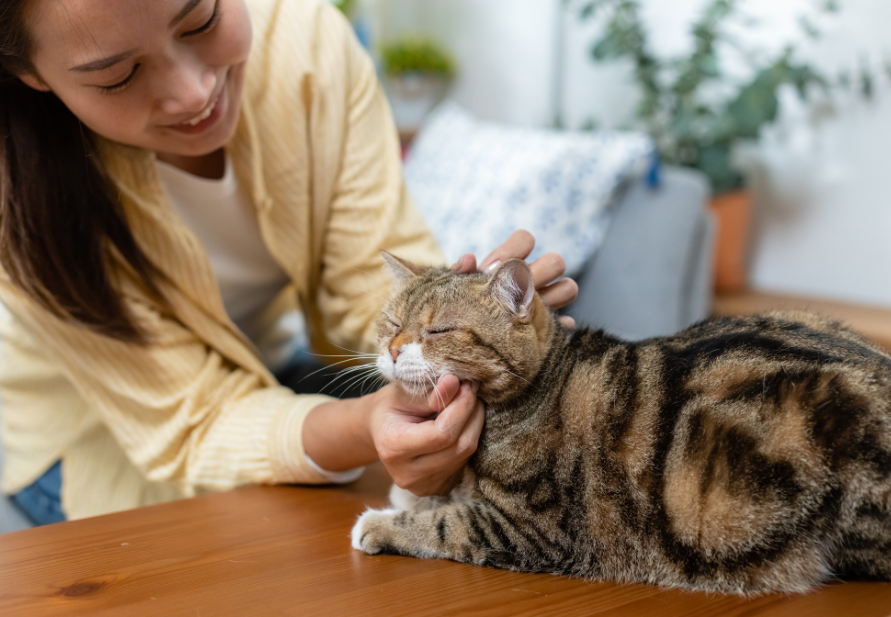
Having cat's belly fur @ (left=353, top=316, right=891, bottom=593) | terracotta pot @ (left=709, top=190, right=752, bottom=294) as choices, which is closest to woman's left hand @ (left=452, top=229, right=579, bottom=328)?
cat's belly fur @ (left=353, top=316, right=891, bottom=593)

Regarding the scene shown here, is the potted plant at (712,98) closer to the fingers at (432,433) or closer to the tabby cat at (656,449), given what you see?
the tabby cat at (656,449)

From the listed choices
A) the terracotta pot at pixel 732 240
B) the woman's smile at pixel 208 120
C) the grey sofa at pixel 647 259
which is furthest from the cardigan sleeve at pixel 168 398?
the terracotta pot at pixel 732 240

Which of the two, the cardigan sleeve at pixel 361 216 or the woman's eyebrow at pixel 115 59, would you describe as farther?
the cardigan sleeve at pixel 361 216

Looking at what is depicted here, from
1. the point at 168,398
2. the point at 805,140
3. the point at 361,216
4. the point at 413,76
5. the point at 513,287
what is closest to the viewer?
the point at 513,287

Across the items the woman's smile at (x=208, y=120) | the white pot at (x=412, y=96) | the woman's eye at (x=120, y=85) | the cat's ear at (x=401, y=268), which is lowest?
the cat's ear at (x=401, y=268)

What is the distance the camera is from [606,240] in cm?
181

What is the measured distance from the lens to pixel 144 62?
2.81 feet

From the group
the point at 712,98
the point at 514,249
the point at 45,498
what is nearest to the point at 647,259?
the point at 712,98

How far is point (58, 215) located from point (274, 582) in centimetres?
64

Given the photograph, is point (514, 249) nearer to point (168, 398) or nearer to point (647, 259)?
point (168, 398)

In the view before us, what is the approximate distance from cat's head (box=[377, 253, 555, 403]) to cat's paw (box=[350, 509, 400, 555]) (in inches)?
5.9

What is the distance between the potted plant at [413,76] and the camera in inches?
118

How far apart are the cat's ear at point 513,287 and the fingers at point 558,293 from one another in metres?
0.11

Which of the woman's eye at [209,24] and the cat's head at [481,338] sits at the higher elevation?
the woman's eye at [209,24]
